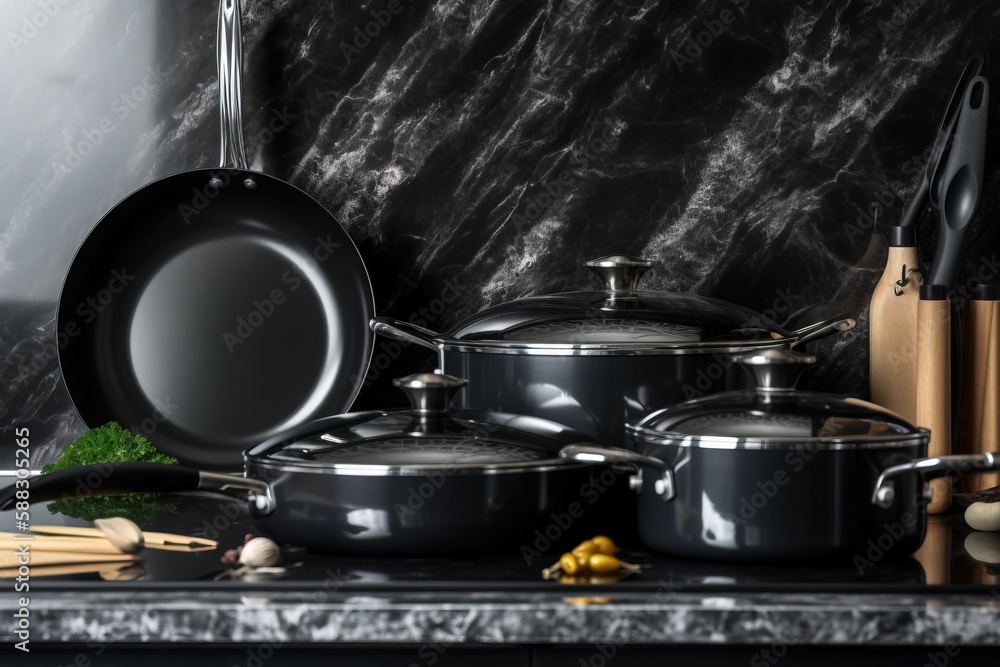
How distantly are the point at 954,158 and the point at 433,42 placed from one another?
0.66 meters

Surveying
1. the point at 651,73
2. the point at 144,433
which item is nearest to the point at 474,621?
the point at 144,433

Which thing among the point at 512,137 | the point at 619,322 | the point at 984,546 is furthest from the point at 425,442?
the point at 512,137

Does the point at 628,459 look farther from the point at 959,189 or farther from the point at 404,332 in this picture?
the point at 959,189

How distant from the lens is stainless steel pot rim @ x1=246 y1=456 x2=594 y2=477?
0.82m

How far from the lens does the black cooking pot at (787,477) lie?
30.9 inches

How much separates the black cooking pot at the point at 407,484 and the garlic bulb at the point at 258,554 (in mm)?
39

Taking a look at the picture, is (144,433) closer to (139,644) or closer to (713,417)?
(139,644)

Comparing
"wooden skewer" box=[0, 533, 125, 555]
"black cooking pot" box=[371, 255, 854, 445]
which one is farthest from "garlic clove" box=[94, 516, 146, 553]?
"black cooking pot" box=[371, 255, 854, 445]

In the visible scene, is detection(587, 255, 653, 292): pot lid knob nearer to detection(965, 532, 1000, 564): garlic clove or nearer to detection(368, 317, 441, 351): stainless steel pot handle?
detection(368, 317, 441, 351): stainless steel pot handle

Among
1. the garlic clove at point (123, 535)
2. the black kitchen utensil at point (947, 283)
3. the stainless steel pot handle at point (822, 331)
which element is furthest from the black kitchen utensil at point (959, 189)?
the garlic clove at point (123, 535)

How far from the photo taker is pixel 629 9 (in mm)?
1324

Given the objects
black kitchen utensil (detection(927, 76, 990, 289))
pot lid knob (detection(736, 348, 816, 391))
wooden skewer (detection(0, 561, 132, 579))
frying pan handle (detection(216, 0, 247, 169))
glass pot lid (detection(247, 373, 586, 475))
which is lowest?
wooden skewer (detection(0, 561, 132, 579))

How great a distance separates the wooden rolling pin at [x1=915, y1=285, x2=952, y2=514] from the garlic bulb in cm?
72

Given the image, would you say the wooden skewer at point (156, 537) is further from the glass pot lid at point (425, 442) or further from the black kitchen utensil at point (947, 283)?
the black kitchen utensil at point (947, 283)
